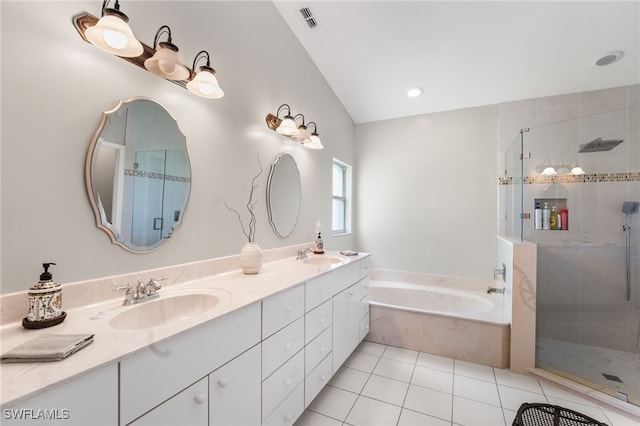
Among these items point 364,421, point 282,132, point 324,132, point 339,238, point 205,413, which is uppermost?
point 324,132

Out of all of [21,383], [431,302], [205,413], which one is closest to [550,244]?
[431,302]

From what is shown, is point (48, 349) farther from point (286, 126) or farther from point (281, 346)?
point (286, 126)

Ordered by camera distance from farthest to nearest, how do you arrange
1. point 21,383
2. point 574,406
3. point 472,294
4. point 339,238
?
point 339,238, point 472,294, point 574,406, point 21,383

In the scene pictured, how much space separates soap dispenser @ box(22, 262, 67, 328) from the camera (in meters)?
0.88

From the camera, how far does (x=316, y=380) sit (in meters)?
1.70

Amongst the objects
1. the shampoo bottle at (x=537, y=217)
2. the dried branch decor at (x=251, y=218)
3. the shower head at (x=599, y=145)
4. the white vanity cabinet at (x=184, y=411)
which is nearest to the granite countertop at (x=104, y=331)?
the white vanity cabinet at (x=184, y=411)

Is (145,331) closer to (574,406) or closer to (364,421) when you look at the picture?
(364,421)

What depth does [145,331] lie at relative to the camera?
2.84 ft

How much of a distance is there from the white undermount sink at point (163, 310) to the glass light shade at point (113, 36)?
1.09 meters

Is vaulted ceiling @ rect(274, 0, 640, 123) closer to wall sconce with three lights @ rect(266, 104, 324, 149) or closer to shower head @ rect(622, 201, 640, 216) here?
wall sconce with three lights @ rect(266, 104, 324, 149)

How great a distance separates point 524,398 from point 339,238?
2225 mm

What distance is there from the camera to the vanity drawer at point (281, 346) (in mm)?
1258

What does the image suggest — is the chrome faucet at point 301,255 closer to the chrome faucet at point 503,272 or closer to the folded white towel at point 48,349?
the folded white towel at point 48,349

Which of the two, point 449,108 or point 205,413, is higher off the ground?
point 449,108
